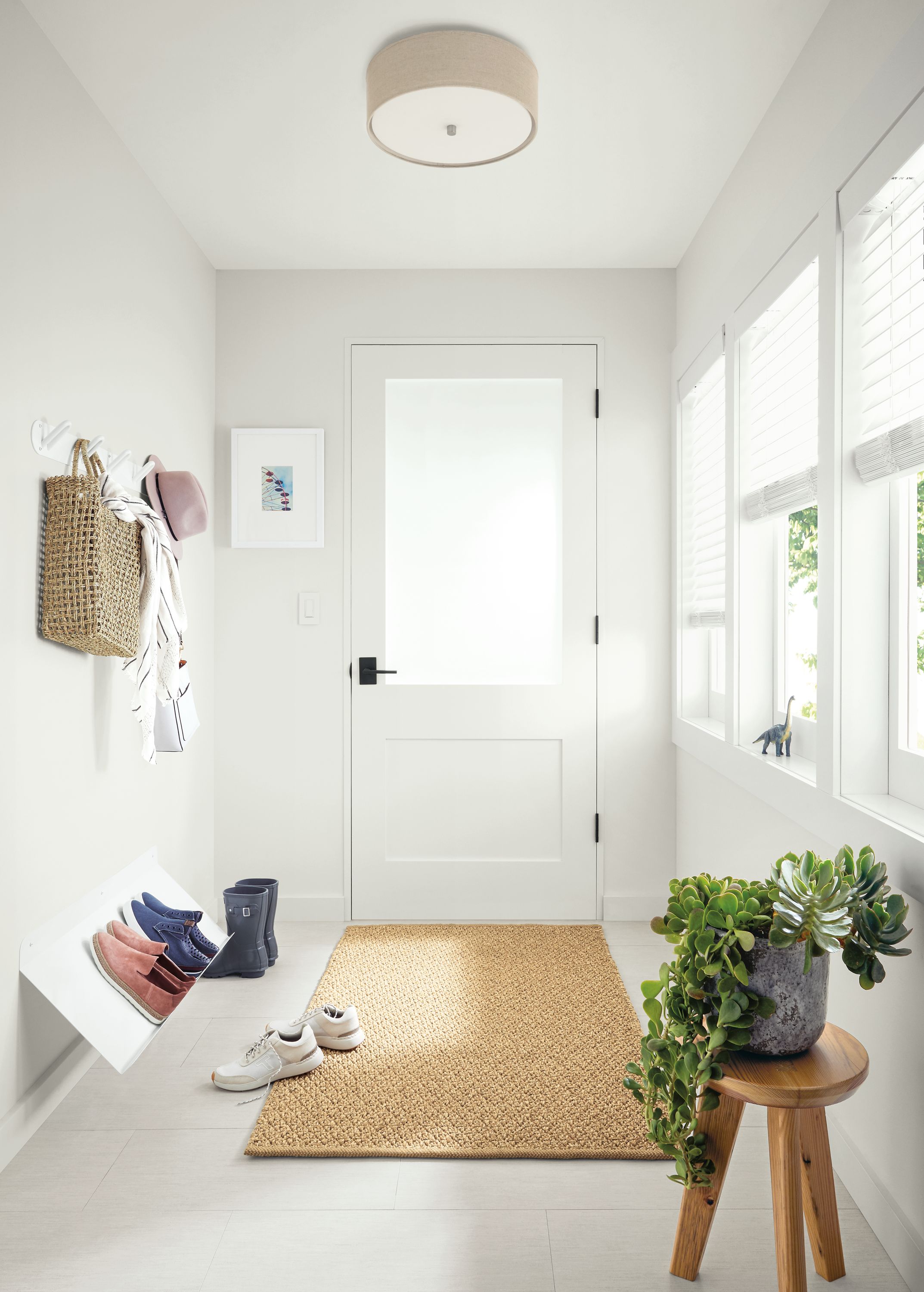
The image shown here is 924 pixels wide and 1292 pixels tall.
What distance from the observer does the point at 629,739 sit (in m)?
3.48

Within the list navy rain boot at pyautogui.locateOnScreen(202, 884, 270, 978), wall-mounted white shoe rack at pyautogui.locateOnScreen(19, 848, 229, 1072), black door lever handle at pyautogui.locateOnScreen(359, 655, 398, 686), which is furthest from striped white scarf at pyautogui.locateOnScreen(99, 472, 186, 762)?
black door lever handle at pyautogui.locateOnScreen(359, 655, 398, 686)

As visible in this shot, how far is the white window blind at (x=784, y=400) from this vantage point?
2.12m

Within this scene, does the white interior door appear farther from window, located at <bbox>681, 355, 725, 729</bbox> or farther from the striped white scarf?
the striped white scarf

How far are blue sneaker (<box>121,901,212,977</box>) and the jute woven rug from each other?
1.34ft

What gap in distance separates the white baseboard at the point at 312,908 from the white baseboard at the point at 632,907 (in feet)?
3.37

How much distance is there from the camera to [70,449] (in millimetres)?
2211

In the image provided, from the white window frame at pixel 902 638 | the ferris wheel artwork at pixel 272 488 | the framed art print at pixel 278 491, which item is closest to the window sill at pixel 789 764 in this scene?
the white window frame at pixel 902 638

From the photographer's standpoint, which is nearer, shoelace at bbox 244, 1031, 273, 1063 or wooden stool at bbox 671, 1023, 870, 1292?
wooden stool at bbox 671, 1023, 870, 1292

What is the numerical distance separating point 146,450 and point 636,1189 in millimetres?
2349

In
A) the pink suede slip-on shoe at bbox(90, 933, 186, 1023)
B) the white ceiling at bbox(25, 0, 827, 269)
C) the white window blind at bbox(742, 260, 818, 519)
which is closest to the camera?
the white ceiling at bbox(25, 0, 827, 269)

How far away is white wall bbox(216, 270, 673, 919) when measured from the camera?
3.46m

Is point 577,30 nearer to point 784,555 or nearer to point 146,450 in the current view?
point 784,555

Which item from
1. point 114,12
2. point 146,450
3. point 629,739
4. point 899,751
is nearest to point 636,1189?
point 899,751

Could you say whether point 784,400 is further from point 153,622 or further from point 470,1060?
point 470,1060
